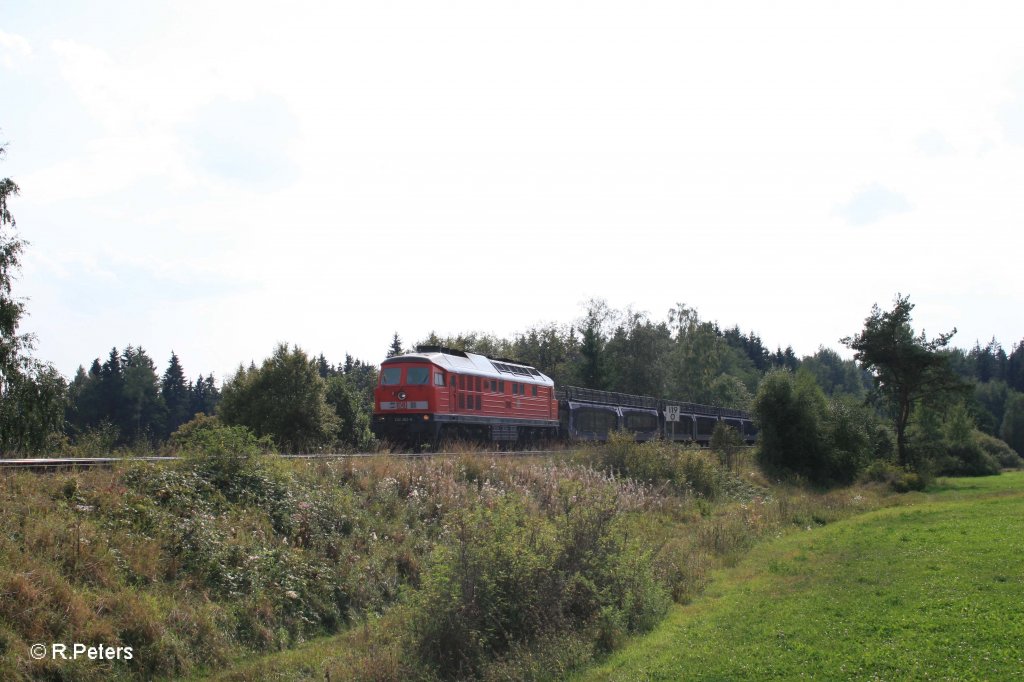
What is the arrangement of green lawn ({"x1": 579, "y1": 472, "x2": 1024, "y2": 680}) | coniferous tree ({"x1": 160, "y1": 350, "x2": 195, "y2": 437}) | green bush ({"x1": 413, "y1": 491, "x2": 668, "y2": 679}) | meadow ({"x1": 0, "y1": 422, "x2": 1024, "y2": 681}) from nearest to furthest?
green lawn ({"x1": 579, "y1": 472, "x2": 1024, "y2": 680}) → meadow ({"x1": 0, "y1": 422, "x2": 1024, "y2": 681}) → green bush ({"x1": 413, "y1": 491, "x2": 668, "y2": 679}) → coniferous tree ({"x1": 160, "y1": 350, "x2": 195, "y2": 437})

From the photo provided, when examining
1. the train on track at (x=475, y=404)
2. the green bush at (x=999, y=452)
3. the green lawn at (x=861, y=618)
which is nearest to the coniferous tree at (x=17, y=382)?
the train on track at (x=475, y=404)

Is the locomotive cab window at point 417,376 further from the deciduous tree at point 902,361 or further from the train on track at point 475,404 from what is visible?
the deciduous tree at point 902,361

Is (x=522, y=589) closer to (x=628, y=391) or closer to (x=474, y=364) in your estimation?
(x=474, y=364)

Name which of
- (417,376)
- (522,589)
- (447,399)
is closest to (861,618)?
(522,589)

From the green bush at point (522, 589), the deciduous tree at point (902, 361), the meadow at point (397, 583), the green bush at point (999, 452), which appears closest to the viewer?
the meadow at point (397, 583)

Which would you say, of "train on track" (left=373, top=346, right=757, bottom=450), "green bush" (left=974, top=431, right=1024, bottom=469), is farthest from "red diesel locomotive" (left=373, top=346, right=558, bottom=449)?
"green bush" (left=974, top=431, right=1024, bottom=469)

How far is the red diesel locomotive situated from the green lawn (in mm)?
14301

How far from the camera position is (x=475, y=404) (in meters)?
29.7

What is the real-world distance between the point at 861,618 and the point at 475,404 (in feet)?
69.5

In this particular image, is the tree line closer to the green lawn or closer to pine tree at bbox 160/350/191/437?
pine tree at bbox 160/350/191/437

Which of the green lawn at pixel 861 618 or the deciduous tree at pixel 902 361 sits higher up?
the deciduous tree at pixel 902 361

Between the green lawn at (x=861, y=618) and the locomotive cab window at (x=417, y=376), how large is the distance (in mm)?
14634

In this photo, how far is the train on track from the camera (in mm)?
26844

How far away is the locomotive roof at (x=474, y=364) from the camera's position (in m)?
27.9
